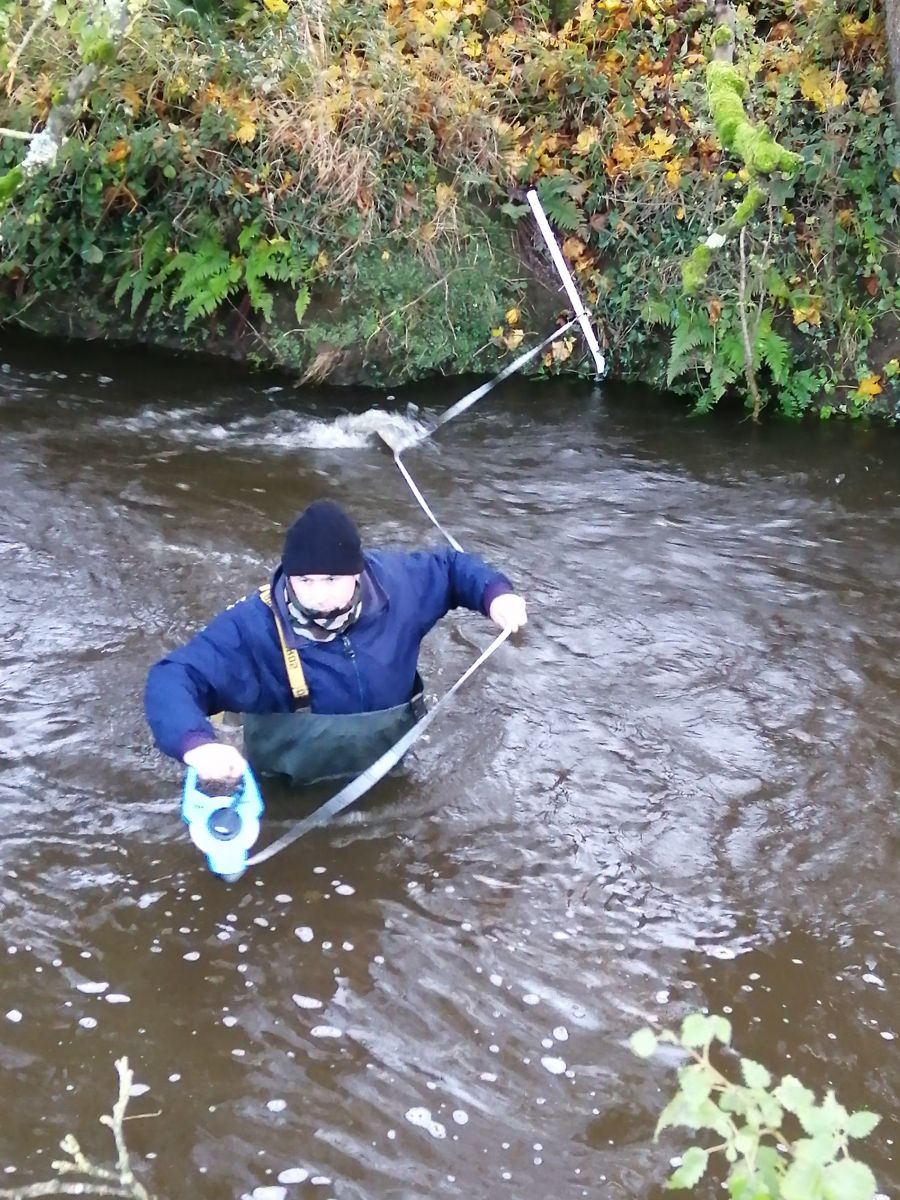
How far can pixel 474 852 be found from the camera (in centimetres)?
492

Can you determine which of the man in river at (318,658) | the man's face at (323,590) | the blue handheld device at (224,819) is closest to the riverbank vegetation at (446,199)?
the man in river at (318,658)

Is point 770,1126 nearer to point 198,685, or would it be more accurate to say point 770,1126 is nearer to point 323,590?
point 323,590

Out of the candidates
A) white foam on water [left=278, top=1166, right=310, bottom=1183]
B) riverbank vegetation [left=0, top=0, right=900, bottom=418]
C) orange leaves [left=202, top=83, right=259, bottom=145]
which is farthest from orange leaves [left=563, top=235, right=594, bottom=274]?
white foam on water [left=278, top=1166, right=310, bottom=1183]

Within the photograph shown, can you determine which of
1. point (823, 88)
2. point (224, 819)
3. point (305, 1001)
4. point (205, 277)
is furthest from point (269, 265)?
point (305, 1001)

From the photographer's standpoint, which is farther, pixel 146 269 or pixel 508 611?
pixel 146 269

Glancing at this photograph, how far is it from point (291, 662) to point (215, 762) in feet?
2.36

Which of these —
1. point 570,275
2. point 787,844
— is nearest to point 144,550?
point 787,844

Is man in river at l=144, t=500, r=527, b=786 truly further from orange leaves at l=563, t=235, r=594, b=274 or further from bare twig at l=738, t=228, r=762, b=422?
orange leaves at l=563, t=235, r=594, b=274

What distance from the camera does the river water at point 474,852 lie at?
3729mm


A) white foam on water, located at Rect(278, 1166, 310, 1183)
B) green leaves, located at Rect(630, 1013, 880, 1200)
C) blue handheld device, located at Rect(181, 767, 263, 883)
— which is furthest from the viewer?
blue handheld device, located at Rect(181, 767, 263, 883)

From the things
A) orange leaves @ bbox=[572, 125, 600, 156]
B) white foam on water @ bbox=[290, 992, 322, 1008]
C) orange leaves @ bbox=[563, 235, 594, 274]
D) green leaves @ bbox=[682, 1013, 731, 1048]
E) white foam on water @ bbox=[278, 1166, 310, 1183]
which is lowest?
white foam on water @ bbox=[278, 1166, 310, 1183]

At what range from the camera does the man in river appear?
413 cm

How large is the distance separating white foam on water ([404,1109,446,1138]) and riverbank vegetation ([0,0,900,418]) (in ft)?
23.5

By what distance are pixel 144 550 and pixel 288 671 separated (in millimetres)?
3021
